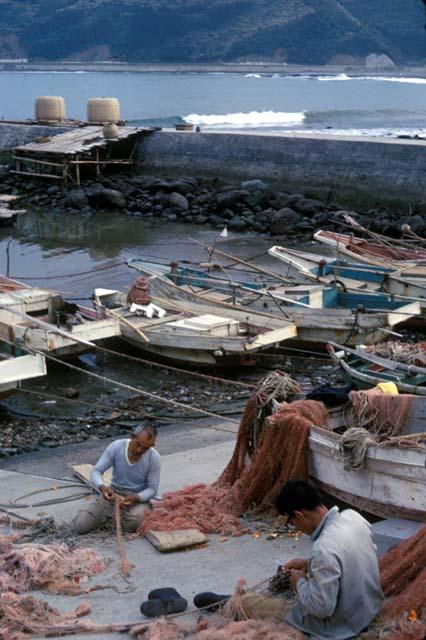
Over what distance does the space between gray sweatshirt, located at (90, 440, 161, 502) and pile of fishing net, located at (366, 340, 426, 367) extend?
5.05m

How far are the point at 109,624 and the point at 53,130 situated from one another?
37052mm

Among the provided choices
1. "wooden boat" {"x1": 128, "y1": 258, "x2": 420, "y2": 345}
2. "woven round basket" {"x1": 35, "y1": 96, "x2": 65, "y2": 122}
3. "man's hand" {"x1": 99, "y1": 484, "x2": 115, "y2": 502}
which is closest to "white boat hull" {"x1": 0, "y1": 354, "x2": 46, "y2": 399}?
"wooden boat" {"x1": 128, "y1": 258, "x2": 420, "y2": 345}

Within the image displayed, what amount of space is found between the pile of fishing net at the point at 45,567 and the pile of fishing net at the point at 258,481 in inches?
27.2

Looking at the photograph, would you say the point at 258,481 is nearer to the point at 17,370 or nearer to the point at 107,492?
the point at 107,492

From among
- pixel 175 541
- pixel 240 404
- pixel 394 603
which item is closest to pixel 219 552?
pixel 175 541

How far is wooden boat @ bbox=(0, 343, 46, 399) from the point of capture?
13.2 meters

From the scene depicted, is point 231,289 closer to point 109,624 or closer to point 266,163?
point 109,624

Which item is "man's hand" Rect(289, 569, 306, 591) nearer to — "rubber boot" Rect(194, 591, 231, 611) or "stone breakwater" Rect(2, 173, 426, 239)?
"rubber boot" Rect(194, 591, 231, 611)

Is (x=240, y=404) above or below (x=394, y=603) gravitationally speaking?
below

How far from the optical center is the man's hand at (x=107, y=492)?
766 centimetres

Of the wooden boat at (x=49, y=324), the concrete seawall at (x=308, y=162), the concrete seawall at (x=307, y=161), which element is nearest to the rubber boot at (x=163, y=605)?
the wooden boat at (x=49, y=324)

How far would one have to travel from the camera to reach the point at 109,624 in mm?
6344

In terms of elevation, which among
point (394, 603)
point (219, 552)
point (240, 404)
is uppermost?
point (394, 603)

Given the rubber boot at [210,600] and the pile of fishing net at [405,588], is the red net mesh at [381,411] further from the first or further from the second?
the rubber boot at [210,600]
